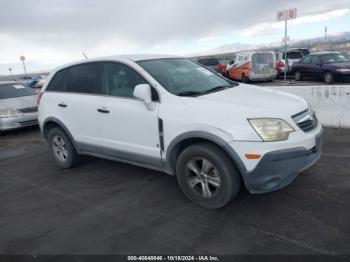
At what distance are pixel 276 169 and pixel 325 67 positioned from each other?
1217 cm

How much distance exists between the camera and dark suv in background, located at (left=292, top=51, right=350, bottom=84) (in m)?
12.7

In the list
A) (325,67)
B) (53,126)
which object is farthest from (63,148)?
(325,67)

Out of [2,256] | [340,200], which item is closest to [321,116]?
[340,200]

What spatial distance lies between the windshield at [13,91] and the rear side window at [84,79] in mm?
5099

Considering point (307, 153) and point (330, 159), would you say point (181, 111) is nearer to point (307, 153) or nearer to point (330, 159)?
point (307, 153)

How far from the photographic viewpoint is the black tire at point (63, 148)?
5104 mm

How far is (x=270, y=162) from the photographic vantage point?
3004 mm

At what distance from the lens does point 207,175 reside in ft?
11.2

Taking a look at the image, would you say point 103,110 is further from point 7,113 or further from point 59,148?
point 7,113

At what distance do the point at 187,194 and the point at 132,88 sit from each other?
151 centimetres

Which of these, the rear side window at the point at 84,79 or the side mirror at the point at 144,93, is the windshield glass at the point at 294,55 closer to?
the rear side window at the point at 84,79

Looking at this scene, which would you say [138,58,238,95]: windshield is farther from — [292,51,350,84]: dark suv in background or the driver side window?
[292,51,350,84]: dark suv in background

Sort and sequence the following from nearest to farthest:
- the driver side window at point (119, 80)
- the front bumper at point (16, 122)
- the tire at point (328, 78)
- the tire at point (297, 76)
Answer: the driver side window at point (119, 80) → the front bumper at point (16, 122) → the tire at point (328, 78) → the tire at point (297, 76)

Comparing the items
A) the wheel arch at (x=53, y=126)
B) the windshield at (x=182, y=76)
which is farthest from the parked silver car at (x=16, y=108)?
the windshield at (x=182, y=76)
